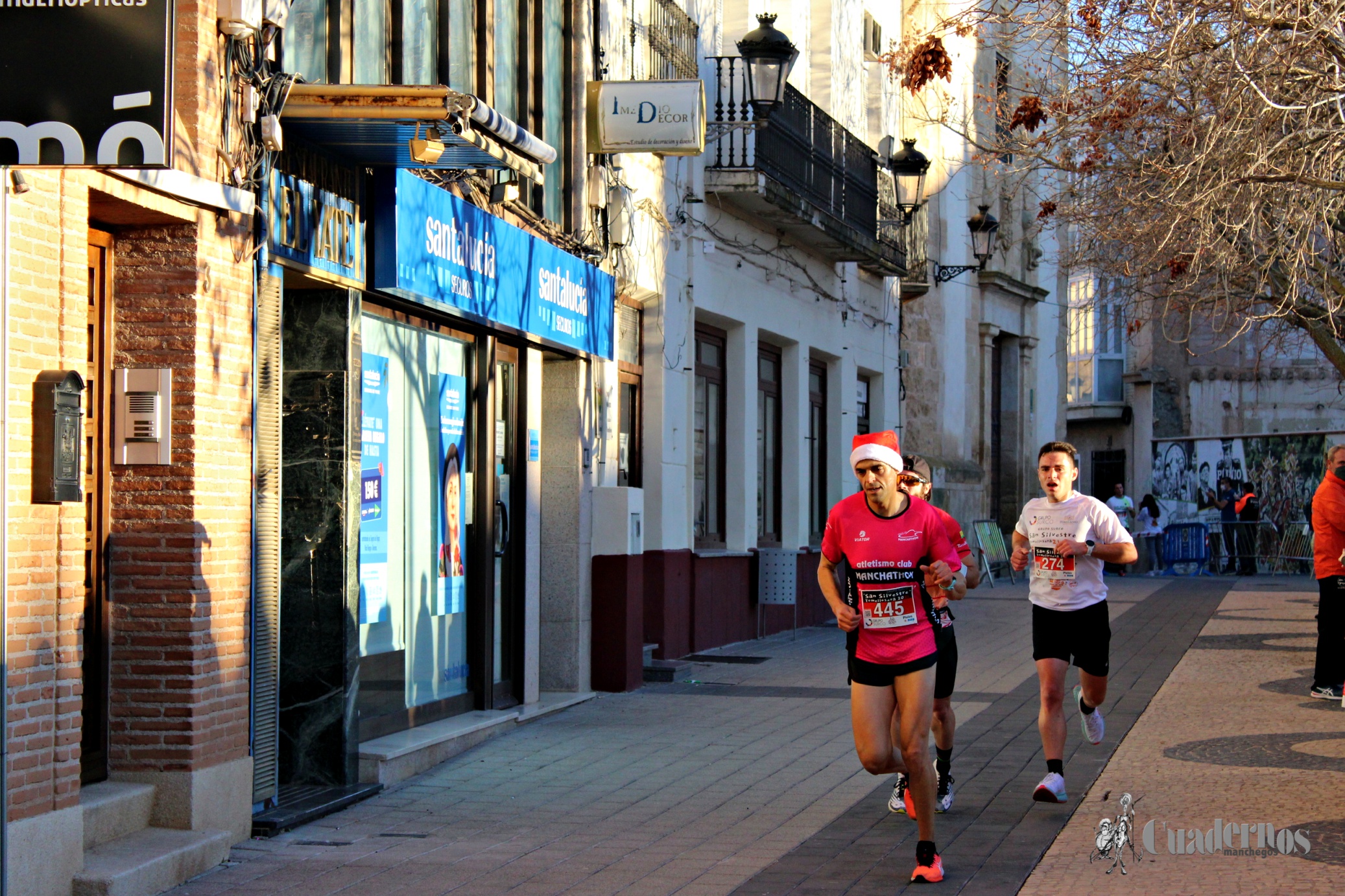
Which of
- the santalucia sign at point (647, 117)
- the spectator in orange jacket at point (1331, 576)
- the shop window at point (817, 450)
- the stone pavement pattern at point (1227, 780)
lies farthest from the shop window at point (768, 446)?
the spectator in orange jacket at point (1331, 576)

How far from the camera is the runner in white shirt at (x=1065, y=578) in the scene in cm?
850

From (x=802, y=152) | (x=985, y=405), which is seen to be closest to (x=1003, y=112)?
(x=802, y=152)

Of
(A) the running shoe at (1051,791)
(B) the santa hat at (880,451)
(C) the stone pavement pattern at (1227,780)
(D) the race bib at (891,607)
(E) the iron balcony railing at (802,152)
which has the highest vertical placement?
(E) the iron balcony railing at (802,152)

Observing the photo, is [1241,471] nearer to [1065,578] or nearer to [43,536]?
[1065,578]

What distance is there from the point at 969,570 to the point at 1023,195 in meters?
24.5

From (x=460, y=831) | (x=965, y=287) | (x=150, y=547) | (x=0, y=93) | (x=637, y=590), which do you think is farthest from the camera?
(x=965, y=287)

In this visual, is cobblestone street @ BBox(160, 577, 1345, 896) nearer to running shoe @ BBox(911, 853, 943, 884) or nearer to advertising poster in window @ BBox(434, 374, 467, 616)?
running shoe @ BBox(911, 853, 943, 884)

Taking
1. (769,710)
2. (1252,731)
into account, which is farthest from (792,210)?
(1252,731)

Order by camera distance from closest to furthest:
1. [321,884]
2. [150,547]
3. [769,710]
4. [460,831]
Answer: [321,884] < [150,547] < [460,831] < [769,710]

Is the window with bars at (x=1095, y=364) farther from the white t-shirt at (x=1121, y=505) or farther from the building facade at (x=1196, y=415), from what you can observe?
the white t-shirt at (x=1121, y=505)

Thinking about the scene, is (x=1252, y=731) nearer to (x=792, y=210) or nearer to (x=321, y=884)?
(x=321, y=884)

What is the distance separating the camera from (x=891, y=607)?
7.05 m

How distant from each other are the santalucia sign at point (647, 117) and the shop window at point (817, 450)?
26.6 ft

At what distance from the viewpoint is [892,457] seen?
7168mm
